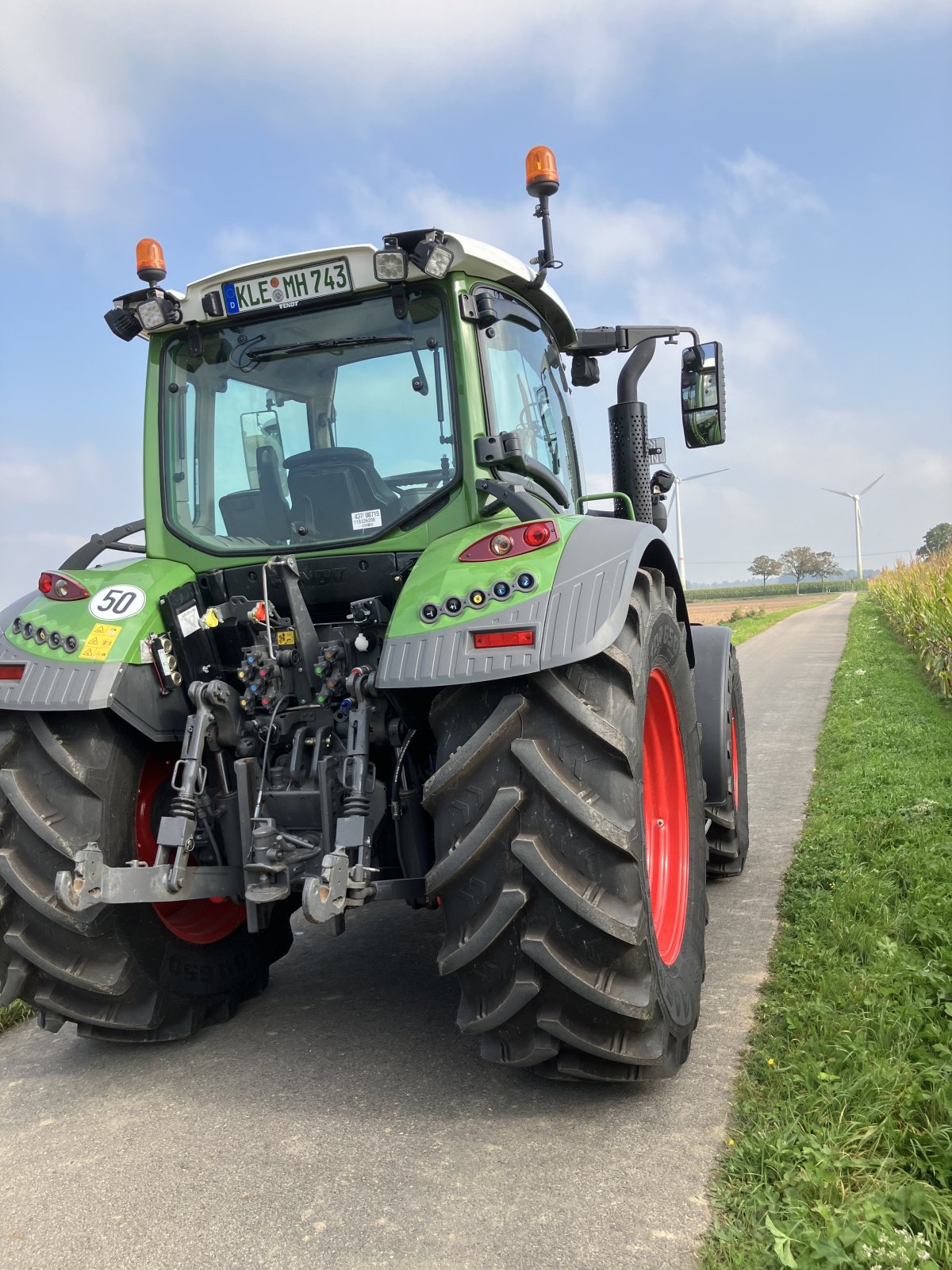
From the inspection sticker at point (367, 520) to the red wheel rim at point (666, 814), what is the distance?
1.05 metres

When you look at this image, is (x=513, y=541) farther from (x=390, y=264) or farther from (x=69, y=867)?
(x=69, y=867)

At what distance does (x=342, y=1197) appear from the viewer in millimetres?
2438

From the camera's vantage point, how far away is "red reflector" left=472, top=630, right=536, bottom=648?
2.64 metres

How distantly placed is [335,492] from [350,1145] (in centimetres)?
203

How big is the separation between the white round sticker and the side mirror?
2516 millimetres

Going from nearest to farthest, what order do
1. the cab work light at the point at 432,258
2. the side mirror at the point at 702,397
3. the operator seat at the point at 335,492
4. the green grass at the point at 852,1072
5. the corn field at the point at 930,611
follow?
1. the green grass at the point at 852,1072
2. the cab work light at the point at 432,258
3. the operator seat at the point at 335,492
4. the side mirror at the point at 702,397
5. the corn field at the point at 930,611

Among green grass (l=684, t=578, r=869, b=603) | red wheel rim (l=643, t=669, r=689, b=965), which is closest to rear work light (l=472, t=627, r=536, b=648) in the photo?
red wheel rim (l=643, t=669, r=689, b=965)

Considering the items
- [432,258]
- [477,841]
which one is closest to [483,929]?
[477,841]

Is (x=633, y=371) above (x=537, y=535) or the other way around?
above

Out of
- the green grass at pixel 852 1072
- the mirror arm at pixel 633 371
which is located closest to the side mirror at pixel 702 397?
the mirror arm at pixel 633 371

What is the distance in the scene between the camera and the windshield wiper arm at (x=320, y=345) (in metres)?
3.46

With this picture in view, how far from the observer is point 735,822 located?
16.0 ft

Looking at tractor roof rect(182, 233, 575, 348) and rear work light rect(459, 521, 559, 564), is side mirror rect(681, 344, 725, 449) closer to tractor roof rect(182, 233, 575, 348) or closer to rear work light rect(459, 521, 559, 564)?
tractor roof rect(182, 233, 575, 348)

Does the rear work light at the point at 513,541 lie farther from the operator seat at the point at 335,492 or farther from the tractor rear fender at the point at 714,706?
the tractor rear fender at the point at 714,706
